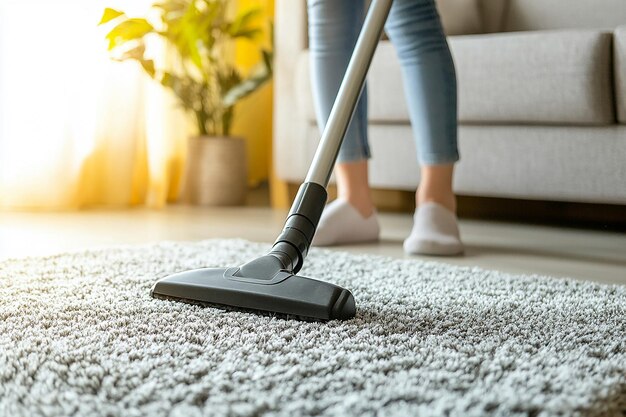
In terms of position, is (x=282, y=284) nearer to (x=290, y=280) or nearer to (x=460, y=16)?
(x=290, y=280)

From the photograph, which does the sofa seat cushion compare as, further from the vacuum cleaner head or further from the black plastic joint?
the vacuum cleaner head

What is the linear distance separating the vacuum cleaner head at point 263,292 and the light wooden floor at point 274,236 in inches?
20.5

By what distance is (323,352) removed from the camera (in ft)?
2.37

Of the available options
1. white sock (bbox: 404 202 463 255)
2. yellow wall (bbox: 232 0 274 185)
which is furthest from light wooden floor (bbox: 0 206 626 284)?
yellow wall (bbox: 232 0 274 185)

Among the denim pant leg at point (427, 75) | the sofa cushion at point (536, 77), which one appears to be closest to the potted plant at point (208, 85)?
the sofa cushion at point (536, 77)

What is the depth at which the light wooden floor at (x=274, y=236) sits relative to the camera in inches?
53.7

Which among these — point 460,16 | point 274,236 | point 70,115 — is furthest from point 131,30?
point 460,16

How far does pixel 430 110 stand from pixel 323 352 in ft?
2.46

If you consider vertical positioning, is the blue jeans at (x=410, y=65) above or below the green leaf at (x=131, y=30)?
below

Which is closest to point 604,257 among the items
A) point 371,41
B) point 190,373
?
point 371,41

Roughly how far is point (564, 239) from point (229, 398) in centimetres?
123

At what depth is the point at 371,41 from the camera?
43.4 inches

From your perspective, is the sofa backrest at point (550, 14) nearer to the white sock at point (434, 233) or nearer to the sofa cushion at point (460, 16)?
the sofa cushion at point (460, 16)

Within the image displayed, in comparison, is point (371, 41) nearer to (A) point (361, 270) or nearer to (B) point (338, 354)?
(A) point (361, 270)
